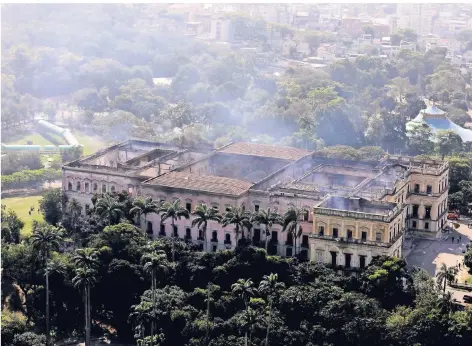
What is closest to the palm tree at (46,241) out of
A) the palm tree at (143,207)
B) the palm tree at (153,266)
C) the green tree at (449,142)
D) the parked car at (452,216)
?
the palm tree at (153,266)

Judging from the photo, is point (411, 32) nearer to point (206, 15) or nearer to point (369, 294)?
point (206, 15)

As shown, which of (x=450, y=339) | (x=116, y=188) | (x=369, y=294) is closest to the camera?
(x=450, y=339)

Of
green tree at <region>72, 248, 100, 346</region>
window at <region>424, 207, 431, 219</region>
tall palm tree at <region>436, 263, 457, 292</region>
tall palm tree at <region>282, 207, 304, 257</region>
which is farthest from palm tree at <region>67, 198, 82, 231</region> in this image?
tall palm tree at <region>436, 263, 457, 292</region>

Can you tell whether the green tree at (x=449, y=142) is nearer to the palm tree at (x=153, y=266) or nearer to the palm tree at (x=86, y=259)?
the palm tree at (x=153, y=266)

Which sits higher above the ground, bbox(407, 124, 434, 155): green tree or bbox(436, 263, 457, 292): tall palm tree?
bbox(436, 263, 457, 292): tall palm tree

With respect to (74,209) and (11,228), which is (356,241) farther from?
(11,228)

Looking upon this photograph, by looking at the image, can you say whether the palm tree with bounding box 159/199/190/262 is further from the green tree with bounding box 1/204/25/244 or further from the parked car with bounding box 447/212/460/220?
the parked car with bounding box 447/212/460/220

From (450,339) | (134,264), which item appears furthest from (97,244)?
(450,339)
